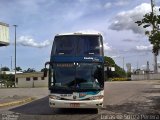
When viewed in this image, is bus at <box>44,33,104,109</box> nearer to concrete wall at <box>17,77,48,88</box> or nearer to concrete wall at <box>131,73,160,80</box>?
concrete wall at <box>17,77,48,88</box>

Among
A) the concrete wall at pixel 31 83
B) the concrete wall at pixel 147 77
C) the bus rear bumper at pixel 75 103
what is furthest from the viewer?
the concrete wall at pixel 147 77

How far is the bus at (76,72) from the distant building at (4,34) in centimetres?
1397

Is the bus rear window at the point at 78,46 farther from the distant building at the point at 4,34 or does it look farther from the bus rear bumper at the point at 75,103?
the distant building at the point at 4,34

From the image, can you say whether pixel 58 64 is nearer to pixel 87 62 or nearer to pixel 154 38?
pixel 87 62

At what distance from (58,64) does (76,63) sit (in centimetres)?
84

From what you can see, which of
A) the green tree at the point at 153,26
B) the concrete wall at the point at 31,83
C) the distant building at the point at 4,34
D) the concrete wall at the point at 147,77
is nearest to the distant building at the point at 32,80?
the concrete wall at the point at 31,83

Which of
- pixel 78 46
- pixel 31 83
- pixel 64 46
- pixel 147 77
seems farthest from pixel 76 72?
pixel 147 77

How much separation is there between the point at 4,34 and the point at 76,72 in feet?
51.1

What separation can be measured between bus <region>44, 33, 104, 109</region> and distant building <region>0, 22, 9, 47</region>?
550 inches

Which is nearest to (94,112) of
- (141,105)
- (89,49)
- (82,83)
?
(82,83)

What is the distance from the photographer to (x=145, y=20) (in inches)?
763

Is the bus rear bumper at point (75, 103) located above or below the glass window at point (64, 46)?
below

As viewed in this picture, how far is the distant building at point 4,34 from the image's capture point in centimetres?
3233

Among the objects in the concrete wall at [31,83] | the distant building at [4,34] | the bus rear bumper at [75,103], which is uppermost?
the distant building at [4,34]
